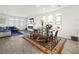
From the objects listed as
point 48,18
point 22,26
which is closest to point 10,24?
point 22,26

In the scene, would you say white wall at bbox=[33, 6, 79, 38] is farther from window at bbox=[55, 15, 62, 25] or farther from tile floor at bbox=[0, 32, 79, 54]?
tile floor at bbox=[0, 32, 79, 54]

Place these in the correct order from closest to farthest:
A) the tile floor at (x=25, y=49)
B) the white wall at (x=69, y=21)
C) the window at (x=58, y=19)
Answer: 1. the tile floor at (x=25, y=49)
2. the white wall at (x=69, y=21)
3. the window at (x=58, y=19)

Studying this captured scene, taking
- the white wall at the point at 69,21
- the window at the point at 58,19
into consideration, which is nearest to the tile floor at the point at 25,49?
the white wall at the point at 69,21

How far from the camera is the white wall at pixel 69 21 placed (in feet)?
18.4

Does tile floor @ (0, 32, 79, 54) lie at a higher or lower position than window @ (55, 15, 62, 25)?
lower

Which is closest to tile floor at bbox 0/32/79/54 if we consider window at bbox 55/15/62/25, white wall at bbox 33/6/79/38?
white wall at bbox 33/6/79/38

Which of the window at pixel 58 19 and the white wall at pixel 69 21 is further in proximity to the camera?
the window at pixel 58 19

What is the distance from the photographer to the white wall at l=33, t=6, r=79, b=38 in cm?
559

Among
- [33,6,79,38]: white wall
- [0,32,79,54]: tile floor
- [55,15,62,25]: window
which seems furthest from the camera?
[55,15,62,25]: window

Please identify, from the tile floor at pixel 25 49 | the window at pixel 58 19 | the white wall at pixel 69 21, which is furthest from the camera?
the window at pixel 58 19

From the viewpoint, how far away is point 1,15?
9656 millimetres

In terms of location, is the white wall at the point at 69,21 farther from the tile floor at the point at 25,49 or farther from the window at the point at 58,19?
the tile floor at the point at 25,49

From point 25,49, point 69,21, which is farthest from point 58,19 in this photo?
point 25,49
